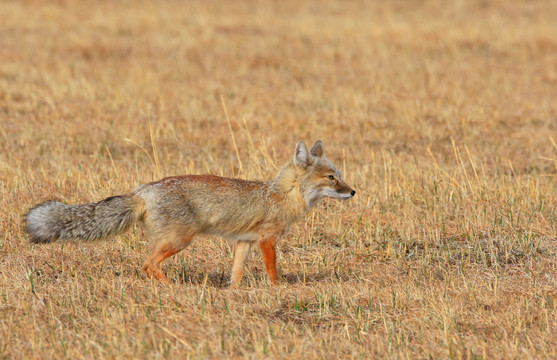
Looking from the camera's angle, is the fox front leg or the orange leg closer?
the orange leg

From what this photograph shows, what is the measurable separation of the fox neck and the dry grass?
64cm

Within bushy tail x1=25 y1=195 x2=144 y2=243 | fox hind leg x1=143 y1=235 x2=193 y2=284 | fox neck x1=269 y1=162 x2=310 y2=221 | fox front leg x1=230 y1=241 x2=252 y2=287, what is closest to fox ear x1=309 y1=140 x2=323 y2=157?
fox neck x1=269 y1=162 x2=310 y2=221

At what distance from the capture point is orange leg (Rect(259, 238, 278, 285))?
272 inches

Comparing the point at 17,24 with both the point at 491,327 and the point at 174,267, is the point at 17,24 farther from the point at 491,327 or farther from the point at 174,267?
the point at 491,327

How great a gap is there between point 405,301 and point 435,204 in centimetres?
307

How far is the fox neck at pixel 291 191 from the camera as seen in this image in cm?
724

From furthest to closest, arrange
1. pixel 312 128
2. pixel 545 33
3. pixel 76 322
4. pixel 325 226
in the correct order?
pixel 545 33 < pixel 312 128 < pixel 325 226 < pixel 76 322

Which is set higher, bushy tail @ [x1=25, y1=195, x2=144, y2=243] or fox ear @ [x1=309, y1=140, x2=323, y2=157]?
fox ear @ [x1=309, y1=140, x2=323, y2=157]

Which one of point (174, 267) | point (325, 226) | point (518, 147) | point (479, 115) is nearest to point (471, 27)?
point (479, 115)

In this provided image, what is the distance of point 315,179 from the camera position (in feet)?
23.8

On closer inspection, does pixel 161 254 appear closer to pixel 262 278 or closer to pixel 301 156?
pixel 262 278

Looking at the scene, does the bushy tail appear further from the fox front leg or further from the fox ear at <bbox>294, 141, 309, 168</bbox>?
the fox ear at <bbox>294, 141, 309, 168</bbox>

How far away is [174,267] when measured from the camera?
7.35 meters

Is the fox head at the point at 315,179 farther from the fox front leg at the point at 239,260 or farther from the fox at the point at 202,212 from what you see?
the fox front leg at the point at 239,260
